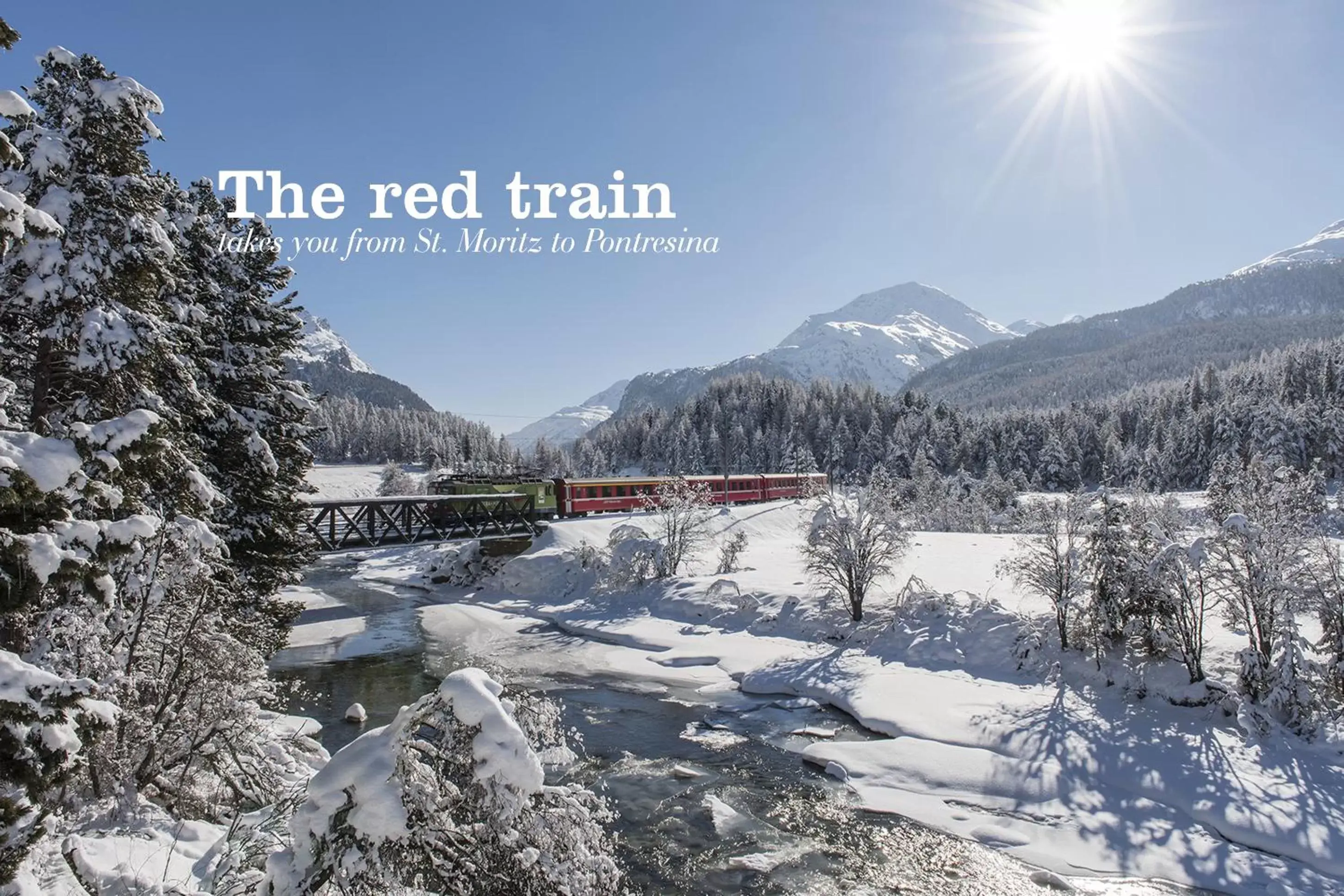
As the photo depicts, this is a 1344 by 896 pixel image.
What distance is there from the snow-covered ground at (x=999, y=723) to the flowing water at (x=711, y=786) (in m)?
0.68

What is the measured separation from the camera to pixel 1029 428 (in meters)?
88.7

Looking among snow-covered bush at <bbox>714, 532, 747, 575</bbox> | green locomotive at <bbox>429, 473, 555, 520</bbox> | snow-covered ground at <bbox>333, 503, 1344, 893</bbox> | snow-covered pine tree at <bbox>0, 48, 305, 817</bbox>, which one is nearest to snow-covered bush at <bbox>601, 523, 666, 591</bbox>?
snow-covered ground at <bbox>333, 503, 1344, 893</bbox>

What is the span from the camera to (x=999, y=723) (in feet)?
48.1

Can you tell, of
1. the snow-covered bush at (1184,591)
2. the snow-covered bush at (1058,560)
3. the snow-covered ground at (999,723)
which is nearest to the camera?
the snow-covered ground at (999,723)

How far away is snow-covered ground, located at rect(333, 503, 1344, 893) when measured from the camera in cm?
1022

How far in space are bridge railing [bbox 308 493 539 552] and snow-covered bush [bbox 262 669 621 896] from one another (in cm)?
2568

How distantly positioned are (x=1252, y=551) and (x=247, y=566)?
22.0 metres

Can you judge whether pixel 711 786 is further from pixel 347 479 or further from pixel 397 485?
pixel 347 479

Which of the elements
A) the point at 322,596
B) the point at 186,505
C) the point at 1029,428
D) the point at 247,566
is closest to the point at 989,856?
the point at 186,505

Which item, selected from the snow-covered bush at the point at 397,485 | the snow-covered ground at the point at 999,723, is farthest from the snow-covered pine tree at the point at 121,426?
the snow-covered bush at the point at 397,485

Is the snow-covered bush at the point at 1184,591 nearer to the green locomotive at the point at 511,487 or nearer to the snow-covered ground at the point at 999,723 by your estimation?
the snow-covered ground at the point at 999,723

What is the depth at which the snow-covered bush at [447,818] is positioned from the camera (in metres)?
4.09

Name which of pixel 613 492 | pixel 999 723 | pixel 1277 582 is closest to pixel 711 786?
pixel 999 723

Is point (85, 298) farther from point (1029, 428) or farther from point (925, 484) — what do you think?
point (1029, 428)
